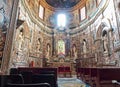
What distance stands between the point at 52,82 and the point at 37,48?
11.7 metres

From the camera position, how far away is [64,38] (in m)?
17.4

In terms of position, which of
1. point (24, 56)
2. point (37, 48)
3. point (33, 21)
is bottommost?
point (24, 56)

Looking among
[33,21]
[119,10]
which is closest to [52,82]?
[119,10]

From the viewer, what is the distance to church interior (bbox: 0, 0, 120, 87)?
4.52m

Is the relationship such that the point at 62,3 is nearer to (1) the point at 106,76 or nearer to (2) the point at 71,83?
(2) the point at 71,83

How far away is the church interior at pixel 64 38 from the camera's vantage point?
4.52m

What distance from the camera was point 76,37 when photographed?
17000 millimetres

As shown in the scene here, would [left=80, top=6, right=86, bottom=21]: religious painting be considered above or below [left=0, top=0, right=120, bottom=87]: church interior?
above

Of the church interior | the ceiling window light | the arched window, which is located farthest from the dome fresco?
the arched window

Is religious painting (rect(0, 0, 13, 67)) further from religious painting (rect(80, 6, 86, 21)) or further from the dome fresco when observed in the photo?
the dome fresco

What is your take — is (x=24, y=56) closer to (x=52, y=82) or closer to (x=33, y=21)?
(x=33, y=21)

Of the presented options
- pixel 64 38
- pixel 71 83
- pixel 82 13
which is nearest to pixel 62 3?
pixel 82 13

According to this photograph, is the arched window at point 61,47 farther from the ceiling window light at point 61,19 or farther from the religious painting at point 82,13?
the religious painting at point 82,13

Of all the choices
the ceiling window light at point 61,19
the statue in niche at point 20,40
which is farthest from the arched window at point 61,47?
the statue in niche at point 20,40
